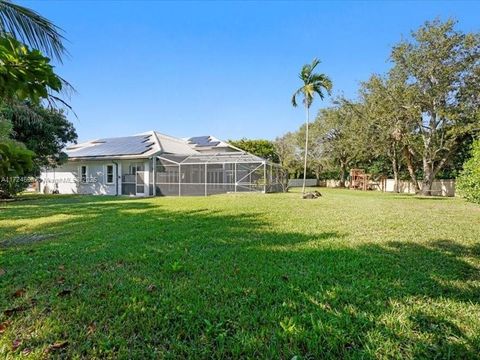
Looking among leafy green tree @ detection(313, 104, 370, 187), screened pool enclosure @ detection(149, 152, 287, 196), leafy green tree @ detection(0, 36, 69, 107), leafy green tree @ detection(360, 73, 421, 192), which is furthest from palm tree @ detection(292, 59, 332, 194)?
leafy green tree @ detection(0, 36, 69, 107)

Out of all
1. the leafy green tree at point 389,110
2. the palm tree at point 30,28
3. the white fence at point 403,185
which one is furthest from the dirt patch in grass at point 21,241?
the white fence at point 403,185

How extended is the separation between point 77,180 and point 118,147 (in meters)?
4.40

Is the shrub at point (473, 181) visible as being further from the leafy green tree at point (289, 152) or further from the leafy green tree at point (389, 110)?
the leafy green tree at point (289, 152)

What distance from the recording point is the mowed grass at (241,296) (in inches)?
91.2

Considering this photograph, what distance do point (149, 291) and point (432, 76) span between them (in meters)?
22.3

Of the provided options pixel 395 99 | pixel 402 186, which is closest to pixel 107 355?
pixel 395 99

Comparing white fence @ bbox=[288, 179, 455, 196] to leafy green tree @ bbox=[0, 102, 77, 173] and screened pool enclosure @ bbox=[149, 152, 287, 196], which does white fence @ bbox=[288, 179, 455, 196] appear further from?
leafy green tree @ bbox=[0, 102, 77, 173]

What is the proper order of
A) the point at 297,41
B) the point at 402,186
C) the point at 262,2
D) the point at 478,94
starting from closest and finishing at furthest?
the point at 262,2, the point at 297,41, the point at 478,94, the point at 402,186

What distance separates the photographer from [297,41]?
616 inches

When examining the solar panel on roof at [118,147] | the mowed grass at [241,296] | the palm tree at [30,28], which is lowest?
the mowed grass at [241,296]

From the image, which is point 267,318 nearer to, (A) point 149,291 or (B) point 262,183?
(A) point 149,291

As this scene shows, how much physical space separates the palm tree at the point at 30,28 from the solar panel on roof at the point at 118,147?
62.6 ft

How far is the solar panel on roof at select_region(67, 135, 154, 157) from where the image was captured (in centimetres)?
2248

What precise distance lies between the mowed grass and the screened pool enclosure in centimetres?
1365
